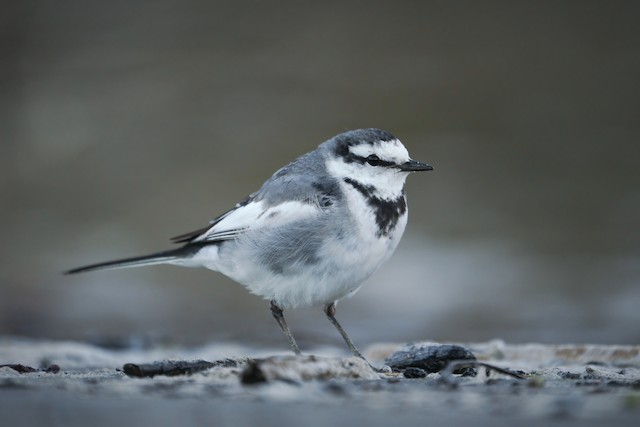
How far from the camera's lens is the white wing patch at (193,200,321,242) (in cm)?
647

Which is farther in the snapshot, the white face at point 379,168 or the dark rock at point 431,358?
the white face at point 379,168

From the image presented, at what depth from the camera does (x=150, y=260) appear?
7.12 meters

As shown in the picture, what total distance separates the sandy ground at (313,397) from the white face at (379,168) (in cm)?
171

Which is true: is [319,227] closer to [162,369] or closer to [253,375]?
[162,369]

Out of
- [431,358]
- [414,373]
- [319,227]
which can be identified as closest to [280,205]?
[319,227]

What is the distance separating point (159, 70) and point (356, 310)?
11.8m

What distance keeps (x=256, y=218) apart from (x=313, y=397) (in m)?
3.05

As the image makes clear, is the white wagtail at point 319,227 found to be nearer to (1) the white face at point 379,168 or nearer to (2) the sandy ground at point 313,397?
(1) the white face at point 379,168

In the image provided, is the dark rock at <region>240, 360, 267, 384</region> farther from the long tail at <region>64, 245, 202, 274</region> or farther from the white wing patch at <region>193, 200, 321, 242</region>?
the long tail at <region>64, 245, 202, 274</region>

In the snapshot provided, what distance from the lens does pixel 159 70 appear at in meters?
21.7

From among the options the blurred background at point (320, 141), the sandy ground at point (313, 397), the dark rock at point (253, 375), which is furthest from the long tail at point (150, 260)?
the dark rock at point (253, 375)

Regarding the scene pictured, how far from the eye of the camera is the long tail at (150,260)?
23.3 feet

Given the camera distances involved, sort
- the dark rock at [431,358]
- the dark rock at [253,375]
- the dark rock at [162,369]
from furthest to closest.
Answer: the dark rock at [431,358], the dark rock at [162,369], the dark rock at [253,375]

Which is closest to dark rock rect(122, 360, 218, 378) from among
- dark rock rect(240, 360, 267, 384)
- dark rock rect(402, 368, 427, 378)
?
dark rock rect(240, 360, 267, 384)
